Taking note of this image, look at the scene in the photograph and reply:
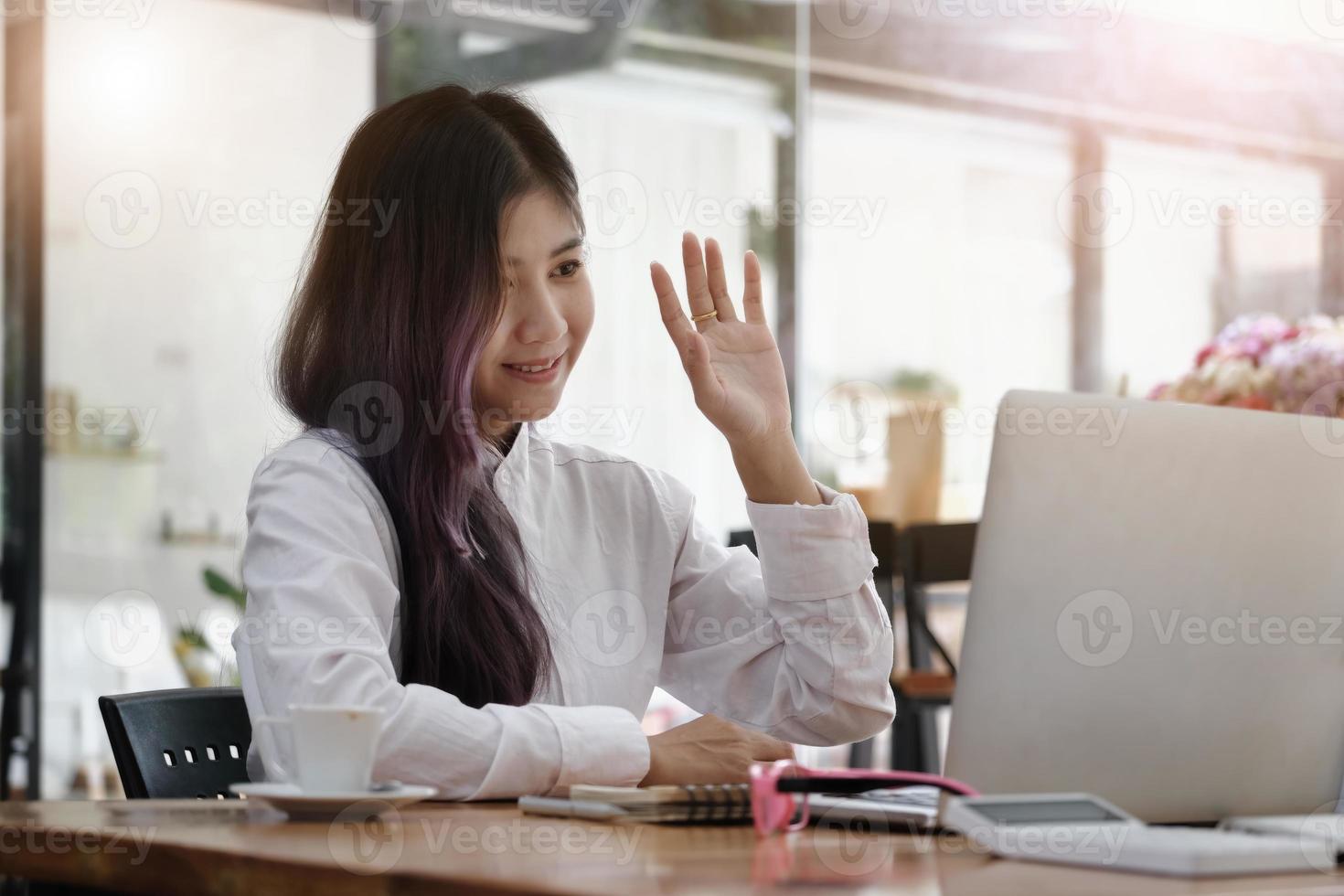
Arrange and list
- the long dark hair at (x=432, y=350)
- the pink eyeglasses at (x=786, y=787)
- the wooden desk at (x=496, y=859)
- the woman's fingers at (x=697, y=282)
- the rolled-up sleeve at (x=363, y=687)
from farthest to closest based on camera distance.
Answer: the woman's fingers at (x=697, y=282)
the long dark hair at (x=432, y=350)
the rolled-up sleeve at (x=363, y=687)
the pink eyeglasses at (x=786, y=787)
the wooden desk at (x=496, y=859)

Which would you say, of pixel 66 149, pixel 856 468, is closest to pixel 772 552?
pixel 856 468

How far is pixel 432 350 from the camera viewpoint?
1.55 metres

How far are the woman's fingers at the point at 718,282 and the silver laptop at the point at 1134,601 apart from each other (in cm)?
54

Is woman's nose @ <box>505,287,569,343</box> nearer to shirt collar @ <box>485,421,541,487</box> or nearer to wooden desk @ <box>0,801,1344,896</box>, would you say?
shirt collar @ <box>485,421,541,487</box>

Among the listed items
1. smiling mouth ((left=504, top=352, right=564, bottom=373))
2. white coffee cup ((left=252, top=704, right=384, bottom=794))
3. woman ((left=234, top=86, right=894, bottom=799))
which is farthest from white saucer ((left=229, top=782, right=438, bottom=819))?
smiling mouth ((left=504, top=352, right=564, bottom=373))

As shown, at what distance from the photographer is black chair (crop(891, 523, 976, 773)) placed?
317cm

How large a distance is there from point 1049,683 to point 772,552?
1.72 feet

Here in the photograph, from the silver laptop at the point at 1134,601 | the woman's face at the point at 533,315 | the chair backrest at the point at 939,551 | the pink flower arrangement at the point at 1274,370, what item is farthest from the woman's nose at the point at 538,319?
the chair backrest at the point at 939,551

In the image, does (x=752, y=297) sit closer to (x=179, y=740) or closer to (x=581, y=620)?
(x=581, y=620)

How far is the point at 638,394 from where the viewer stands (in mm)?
4602

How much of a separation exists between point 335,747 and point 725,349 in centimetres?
72

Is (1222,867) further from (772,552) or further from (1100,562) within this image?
(772,552)

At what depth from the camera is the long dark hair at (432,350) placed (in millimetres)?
1438

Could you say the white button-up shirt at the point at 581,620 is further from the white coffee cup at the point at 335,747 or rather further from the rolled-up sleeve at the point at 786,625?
the white coffee cup at the point at 335,747
